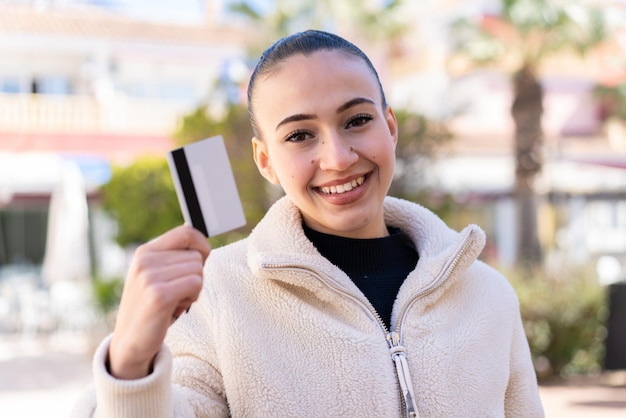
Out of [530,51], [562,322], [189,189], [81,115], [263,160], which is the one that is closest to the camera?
[189,189]

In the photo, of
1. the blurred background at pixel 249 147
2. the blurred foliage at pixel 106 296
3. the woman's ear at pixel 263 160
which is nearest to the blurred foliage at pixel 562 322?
the blurred background at pixel 249 147

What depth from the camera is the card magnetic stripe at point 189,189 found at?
52.1 inches

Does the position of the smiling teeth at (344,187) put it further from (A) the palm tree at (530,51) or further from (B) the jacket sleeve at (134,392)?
(A) the palm tree at (530,51)

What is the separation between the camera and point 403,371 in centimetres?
165

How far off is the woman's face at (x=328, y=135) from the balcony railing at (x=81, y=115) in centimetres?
2029

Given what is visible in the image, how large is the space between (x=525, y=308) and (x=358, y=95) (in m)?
7.69

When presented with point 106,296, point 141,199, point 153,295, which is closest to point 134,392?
point 153,295

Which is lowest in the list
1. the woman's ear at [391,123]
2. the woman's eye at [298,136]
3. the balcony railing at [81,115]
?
the woman's eye at [298,136]

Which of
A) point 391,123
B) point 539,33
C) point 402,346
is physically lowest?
point 402,346

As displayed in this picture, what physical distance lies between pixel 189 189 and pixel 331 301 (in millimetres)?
469

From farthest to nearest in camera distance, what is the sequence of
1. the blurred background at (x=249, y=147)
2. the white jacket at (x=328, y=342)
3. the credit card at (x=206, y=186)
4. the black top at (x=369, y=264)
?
the blurred background at (x=249, y=147)
the black top at (x=369, y=264)
the white jacket at (x=328, y=342)
the credit card at (x=206, y=186)

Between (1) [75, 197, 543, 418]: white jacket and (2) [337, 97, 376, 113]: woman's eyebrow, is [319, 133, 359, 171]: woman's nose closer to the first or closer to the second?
(2) [337, 97, 376, 113]: woman's eyebrow

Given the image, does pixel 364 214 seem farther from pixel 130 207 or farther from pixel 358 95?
pixel 130 207

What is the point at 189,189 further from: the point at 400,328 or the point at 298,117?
the point at 400,328
